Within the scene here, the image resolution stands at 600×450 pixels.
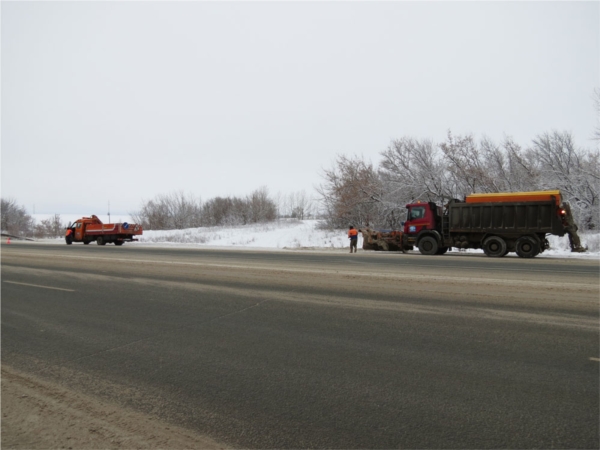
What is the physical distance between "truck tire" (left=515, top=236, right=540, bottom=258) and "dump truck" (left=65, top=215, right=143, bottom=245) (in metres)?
28.9

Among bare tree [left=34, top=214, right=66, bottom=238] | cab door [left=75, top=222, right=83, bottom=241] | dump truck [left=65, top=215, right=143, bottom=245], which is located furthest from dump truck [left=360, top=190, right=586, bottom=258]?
bare tree [left=34, top=214, right=66, bottom=238]

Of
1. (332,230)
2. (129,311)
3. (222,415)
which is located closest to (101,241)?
(332,230)

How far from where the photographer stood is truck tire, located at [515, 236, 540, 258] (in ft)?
63.4

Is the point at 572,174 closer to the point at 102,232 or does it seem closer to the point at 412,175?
the point at 412,175

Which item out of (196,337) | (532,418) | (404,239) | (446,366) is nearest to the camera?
(532,418)

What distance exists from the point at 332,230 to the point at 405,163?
30.6 ft

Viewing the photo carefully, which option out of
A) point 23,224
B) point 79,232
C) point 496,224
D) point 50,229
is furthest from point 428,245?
point 23,224

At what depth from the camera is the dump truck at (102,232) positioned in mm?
35812

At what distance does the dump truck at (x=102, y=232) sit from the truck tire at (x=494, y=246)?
27.5 meters

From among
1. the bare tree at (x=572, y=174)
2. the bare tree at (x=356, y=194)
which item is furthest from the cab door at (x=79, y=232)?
the bare tree at (x=572, y=174)

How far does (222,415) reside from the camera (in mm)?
3973

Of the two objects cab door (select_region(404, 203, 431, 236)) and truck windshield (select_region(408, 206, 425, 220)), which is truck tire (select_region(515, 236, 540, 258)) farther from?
truck windshield (select_region(408, 206, 425, 220))

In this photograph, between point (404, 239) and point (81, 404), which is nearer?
point (81, 404)

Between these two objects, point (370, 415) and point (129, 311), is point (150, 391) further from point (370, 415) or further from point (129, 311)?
point (129, 311)
